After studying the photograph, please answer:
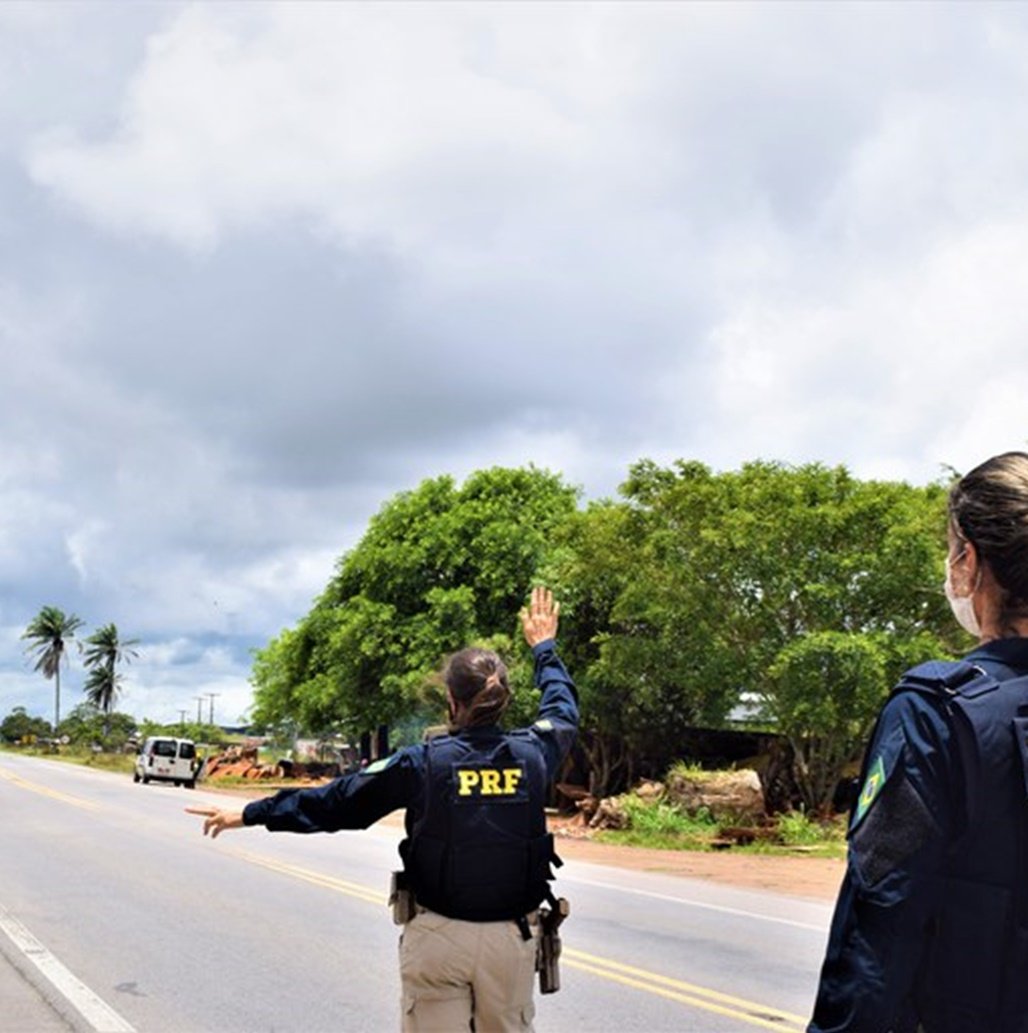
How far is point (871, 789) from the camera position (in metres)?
2.22

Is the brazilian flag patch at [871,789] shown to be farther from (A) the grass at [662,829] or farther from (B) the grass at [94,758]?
(B) the grass at [94,758]

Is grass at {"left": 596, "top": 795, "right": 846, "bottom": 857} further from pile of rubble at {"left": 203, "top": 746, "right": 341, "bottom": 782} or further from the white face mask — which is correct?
pile of rubble at {"left": 203, "top": 746, "right": 341, "bottom": 782}

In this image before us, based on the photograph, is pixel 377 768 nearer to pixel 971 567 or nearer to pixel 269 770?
pixel 971 567

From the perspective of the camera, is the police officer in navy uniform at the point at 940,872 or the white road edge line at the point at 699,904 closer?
the police officer in navy uniform at the point at 940,872

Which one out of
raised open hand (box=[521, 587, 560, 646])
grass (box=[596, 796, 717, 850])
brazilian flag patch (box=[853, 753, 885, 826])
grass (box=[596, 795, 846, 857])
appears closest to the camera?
brazilian flag patch (box=[853, 753, 885, 826])

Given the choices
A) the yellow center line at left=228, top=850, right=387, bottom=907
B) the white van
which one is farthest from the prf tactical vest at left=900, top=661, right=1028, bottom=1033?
the white van

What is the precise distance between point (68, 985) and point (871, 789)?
794 centimetres

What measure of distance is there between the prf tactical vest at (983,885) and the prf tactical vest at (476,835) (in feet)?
6.98

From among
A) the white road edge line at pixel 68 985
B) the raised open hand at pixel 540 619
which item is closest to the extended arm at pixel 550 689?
the raised open hand at pixel 540 619

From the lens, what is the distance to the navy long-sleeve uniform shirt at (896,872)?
2.10 m

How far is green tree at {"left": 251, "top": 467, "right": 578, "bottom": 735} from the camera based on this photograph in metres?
39.9

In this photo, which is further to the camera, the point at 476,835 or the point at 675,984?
the point at 675,984

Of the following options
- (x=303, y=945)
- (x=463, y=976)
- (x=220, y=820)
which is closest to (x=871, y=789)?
(x=463, y=976)

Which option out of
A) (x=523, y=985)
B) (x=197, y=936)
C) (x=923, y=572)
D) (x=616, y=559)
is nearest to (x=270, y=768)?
(x=616, y=559)
